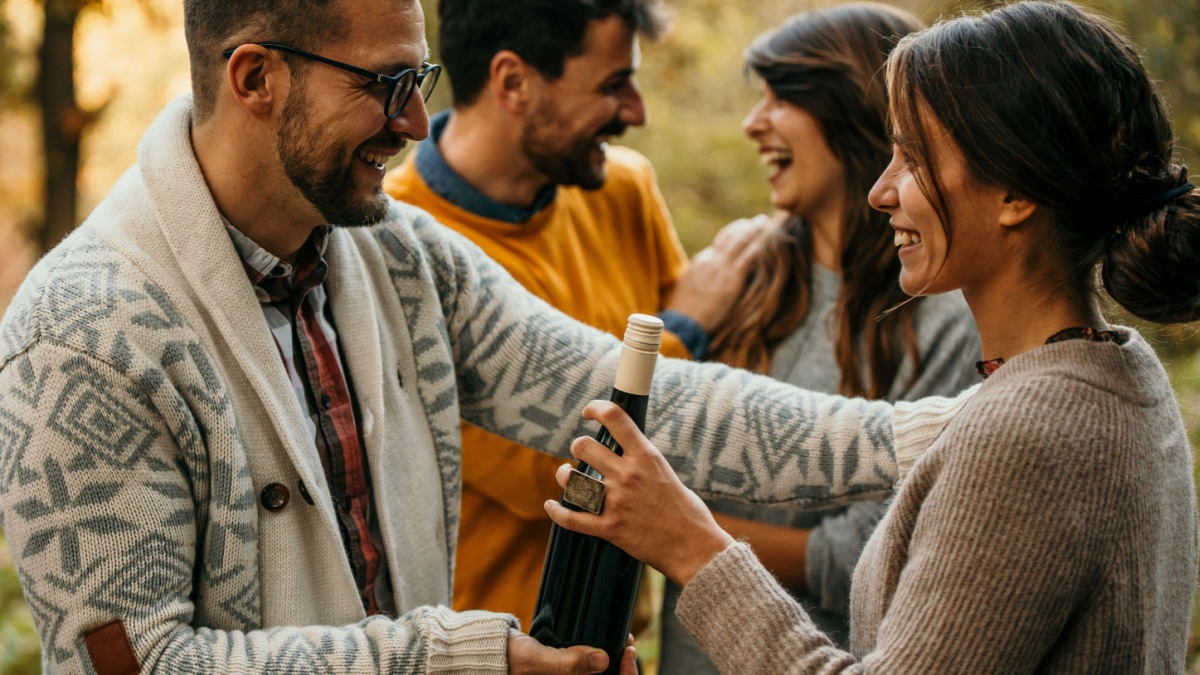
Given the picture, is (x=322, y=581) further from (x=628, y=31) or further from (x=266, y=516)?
(x=628, y=31)

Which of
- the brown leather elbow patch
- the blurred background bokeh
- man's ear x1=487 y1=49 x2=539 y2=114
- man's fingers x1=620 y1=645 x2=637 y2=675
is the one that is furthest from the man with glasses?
the blurred background bokeh

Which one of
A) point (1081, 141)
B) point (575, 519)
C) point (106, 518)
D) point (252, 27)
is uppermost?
point (252, 27)

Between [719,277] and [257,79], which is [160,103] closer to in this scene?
[719,277]

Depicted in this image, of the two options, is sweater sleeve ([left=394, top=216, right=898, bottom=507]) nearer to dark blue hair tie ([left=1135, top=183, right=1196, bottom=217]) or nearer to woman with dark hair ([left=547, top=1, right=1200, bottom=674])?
woman with dark hair ([left=547, top=1, right=1200, bottom=674])

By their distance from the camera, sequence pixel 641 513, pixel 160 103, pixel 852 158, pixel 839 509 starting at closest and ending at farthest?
pixel 641 513 → pixel 839 509 → pixel 852 158 → pixel 160 103

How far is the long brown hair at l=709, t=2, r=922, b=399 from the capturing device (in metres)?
2.48

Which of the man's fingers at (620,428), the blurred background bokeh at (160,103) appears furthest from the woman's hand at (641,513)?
the blurred background bokeh at (160,103)

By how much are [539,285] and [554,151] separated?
399mm

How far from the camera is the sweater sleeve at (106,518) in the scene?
1.41 metres

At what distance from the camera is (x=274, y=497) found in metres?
1.61

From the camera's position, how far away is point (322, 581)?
166 cm

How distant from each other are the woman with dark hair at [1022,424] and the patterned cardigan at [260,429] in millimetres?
382

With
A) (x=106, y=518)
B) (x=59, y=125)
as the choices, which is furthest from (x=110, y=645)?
(x=59, y=125)

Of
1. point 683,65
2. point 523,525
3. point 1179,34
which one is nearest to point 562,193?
point 523,525
